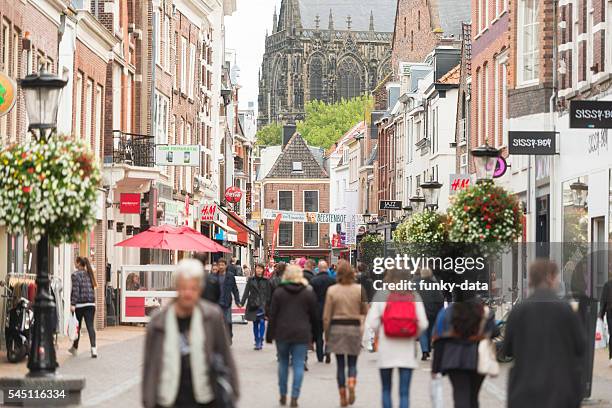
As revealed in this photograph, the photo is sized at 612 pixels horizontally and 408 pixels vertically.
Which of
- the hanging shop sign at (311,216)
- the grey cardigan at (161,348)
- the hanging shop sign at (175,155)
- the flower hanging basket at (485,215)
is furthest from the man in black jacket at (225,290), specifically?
the hanging shop sign at (311,216)

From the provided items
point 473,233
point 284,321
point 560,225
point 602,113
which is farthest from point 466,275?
point 560,225

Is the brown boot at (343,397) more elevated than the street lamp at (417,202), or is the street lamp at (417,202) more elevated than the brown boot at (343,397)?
the street lamp at (417,202)

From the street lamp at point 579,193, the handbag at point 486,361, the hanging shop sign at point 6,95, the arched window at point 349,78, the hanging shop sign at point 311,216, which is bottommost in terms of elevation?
the handbag at point 486,361

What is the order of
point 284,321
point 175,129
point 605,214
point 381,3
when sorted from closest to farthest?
1. point 284,321
2. point 605,214
3. point 175,129
4. point 381,3

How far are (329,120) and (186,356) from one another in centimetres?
13823

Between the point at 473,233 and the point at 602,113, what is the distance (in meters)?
3.93

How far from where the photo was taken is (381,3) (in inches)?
6708

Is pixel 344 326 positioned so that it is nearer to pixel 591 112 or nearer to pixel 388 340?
pixel 388 340

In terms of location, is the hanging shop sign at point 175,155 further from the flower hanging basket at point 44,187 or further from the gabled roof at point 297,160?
the gabled roof at point 297,160

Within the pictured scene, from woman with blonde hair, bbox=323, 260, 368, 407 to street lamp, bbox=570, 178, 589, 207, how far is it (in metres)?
13.2

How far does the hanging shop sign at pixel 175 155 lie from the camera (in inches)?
1518

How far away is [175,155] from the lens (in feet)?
127

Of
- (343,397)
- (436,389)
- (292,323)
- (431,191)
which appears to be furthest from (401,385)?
(431,191)

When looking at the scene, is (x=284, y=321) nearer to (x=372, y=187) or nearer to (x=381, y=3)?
(x=372, y=187)
